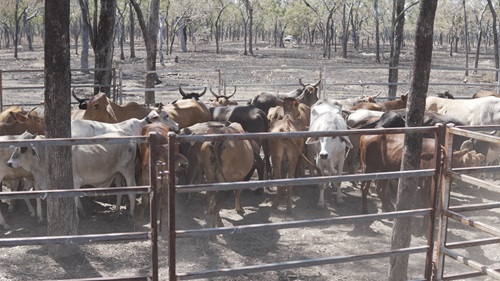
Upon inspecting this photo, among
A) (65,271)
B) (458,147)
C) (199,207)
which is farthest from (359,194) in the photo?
(65,271)

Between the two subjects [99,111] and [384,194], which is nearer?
[384,194]

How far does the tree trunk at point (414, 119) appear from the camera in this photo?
5.44 metres

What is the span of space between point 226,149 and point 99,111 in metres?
3.37

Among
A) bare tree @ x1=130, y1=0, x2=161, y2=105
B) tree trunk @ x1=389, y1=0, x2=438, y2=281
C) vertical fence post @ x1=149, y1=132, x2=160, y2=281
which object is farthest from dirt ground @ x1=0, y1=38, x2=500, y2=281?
bare tree @ x1=130, y1=0, x2=161, y2=105

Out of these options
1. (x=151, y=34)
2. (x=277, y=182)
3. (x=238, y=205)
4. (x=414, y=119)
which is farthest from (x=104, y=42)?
(x=277, y=182)

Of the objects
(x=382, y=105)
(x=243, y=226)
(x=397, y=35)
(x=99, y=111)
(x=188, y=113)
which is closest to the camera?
(x=243, y=226)

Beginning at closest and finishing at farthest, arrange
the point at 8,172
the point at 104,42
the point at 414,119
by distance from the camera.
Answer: the point at 414,119 < the point at 8,172 < the point at 104,42

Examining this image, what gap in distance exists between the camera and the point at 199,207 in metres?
9.04

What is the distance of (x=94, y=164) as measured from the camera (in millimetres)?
7988

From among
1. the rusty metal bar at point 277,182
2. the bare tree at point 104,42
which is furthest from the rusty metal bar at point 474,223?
the bare tree at point 104,42

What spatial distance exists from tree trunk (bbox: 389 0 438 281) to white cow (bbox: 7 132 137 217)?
141 inches

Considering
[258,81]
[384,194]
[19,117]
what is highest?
[19,117]

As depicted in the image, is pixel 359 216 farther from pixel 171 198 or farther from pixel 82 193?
pixel 82 193

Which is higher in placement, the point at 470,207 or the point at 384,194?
the point at 470,207
